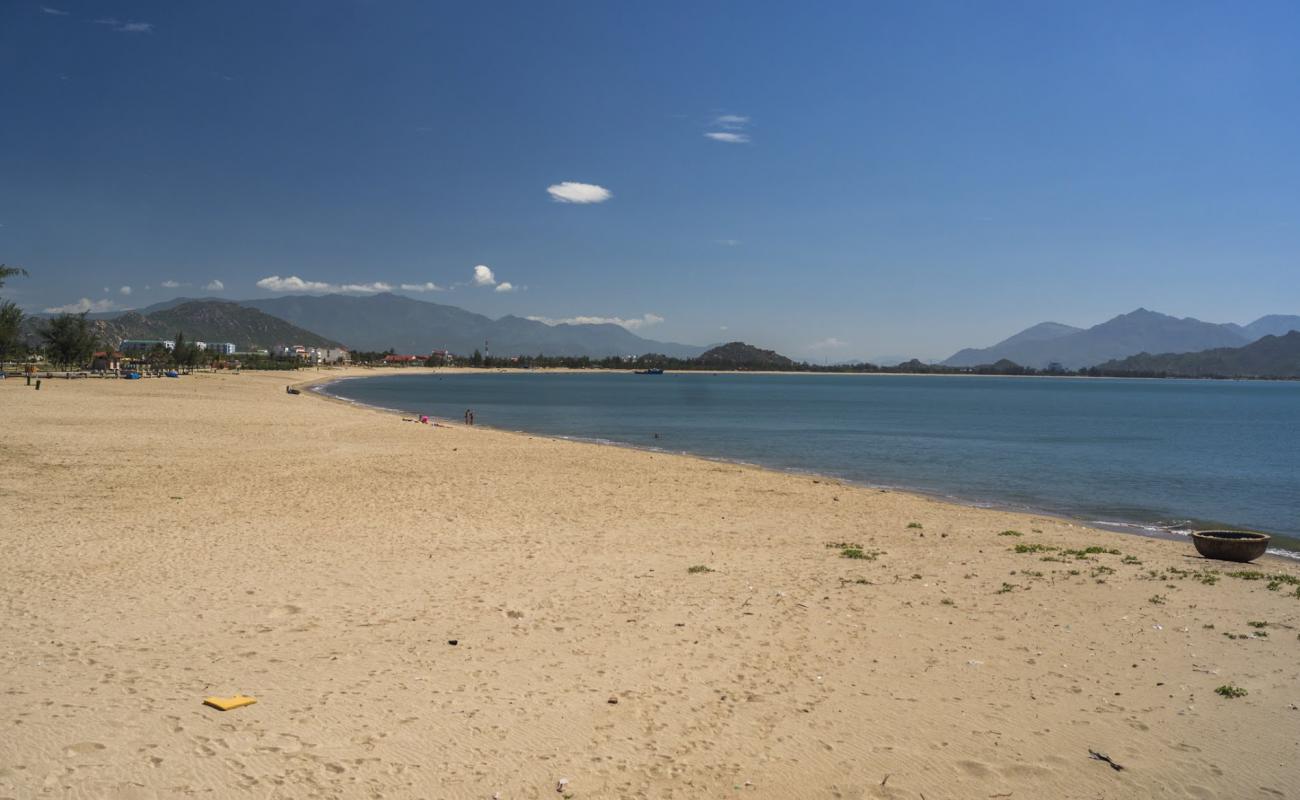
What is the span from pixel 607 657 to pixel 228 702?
320 cm

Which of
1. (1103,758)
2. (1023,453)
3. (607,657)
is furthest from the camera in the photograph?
(1023,453)

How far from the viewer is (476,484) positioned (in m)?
19.6

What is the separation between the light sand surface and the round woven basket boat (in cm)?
38

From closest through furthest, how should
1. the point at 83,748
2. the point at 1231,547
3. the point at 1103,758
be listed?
the point at 83,748
the point at 1103,758
the point at 1231,547

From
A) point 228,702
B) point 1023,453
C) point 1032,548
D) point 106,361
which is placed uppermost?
point 106,361

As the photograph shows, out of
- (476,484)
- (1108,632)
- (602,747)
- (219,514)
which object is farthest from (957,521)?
(219,514)

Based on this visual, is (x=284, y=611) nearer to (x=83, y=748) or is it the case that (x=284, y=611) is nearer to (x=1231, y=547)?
(x=83, y=748)

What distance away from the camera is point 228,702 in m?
6.00

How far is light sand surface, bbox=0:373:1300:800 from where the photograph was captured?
17.6ft

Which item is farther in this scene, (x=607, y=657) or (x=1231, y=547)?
(x=1231, y=547)

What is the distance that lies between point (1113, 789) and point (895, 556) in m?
7.33

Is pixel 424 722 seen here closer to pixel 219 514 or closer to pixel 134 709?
pixel 134 709

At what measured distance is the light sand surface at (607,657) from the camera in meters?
→ 5.36

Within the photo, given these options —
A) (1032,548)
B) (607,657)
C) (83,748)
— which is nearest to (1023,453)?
(1032,548)
